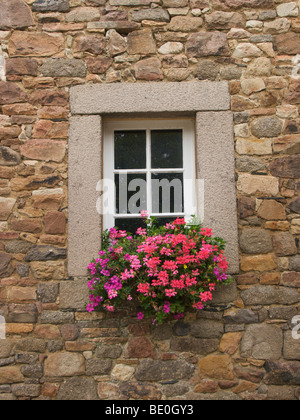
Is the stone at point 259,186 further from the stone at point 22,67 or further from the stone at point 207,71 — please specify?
the stone at point 22,67

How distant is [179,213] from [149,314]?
83 cm

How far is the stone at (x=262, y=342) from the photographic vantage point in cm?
266

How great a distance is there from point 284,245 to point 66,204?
1.69 meters

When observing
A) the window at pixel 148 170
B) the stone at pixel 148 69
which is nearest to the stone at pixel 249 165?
the window at pixel 148 170

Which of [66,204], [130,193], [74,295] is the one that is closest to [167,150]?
[130,193]

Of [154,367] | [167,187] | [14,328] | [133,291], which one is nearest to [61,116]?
[167,187]

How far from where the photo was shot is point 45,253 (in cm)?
277

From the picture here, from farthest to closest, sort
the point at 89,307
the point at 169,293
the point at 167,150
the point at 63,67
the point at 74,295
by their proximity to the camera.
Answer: the point at 167,150 < the point at 63,67 < the point at 74,295 < the point at 89,307 < the point at 169,293

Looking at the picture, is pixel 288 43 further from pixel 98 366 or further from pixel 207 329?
pixel 98 366

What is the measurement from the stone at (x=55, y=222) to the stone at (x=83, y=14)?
5.16ft

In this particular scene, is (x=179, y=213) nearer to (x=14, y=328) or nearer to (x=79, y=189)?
(x=79, y=189)

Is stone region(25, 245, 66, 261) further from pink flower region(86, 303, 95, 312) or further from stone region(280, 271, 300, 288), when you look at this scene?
stone region(280, 271, 300, 288)

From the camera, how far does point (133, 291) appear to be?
262cm

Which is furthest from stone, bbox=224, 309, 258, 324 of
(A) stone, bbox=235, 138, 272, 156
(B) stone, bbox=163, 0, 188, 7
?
(B) stone, bbox=163, 0, 188, 7
